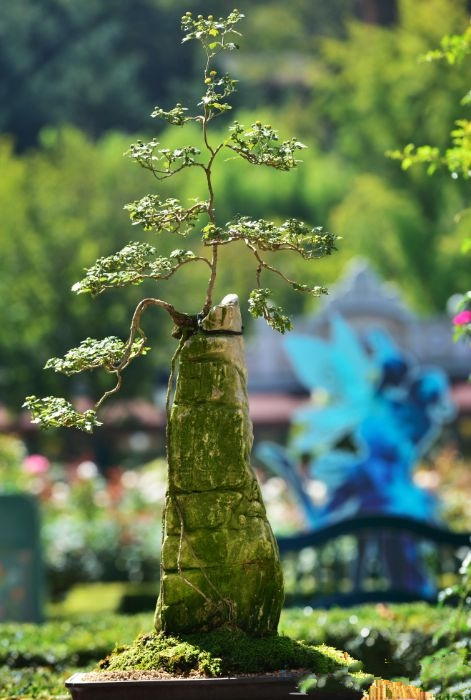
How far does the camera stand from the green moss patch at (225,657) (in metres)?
5.11

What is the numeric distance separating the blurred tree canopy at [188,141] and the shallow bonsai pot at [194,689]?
920 inches

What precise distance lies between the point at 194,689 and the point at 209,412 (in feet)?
3.66

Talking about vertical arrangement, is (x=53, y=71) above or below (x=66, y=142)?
above

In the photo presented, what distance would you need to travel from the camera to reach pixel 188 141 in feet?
151

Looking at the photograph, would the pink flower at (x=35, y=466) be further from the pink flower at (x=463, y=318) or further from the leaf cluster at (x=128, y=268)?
the leaf cluster at (x=128, y=268)

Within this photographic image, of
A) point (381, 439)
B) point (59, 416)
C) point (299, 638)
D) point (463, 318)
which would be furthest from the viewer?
point (381, 439)

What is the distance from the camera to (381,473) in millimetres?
14773

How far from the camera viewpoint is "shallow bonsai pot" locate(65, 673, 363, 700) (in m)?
4.86

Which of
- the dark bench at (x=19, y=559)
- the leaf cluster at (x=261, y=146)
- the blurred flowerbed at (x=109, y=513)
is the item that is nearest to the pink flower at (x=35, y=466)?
the blurred flowerbed at (x=109, y=513)

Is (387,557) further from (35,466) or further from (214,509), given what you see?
(35,466)

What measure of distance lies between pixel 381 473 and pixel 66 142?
63.2 feet

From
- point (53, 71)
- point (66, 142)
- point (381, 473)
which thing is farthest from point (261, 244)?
point (53, 71)

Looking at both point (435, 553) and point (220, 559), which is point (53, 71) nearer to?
point (435, 553)

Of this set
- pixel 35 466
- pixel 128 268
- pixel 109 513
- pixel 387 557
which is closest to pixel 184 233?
pixel 128 268
